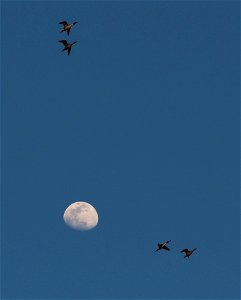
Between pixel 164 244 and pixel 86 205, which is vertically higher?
pixel 86 205

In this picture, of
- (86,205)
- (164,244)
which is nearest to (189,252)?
(164,244)

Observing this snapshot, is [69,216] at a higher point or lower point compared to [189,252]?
higher

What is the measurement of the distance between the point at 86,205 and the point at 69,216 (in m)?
3.77

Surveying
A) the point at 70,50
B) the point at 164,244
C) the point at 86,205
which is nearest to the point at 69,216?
the point at 86,205

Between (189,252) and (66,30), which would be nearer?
(66,30)

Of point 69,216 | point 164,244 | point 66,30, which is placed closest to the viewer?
point 66,30

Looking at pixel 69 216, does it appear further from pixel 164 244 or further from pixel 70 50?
pixel 70 50

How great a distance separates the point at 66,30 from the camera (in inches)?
5709

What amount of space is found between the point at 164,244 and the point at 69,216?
3477cm

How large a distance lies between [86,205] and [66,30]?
54.5 meters

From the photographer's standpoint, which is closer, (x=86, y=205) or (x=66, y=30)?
(x=66, y=30)

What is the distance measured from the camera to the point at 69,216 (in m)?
192

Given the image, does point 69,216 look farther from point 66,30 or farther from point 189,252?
point 66,30

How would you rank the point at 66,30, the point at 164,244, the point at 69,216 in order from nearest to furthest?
the point at 66,30 < the point at 164,244 < the point at 69,216
